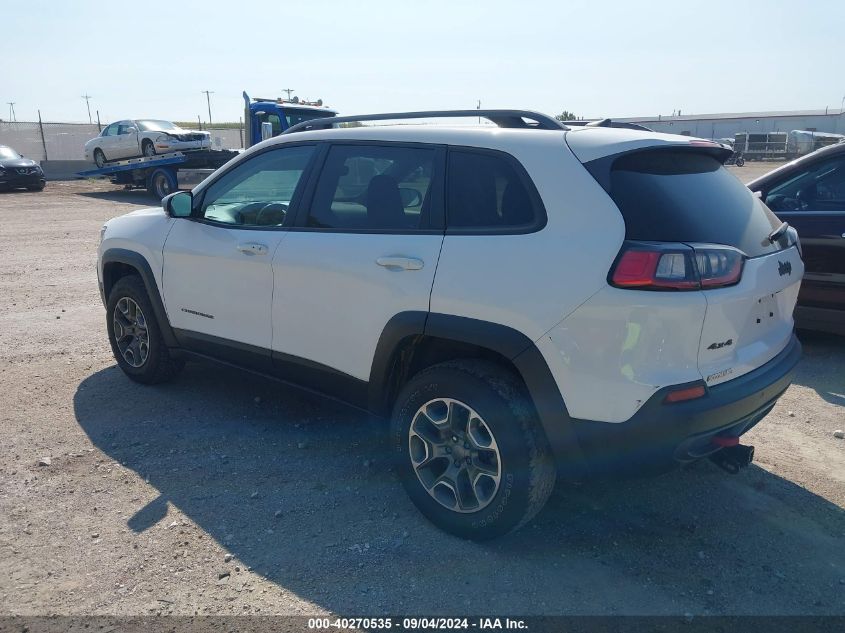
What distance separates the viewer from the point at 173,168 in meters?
20.5

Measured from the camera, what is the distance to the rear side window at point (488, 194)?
10.2 feet

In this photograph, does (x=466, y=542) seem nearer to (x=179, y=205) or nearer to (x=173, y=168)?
(x=179, y=205)

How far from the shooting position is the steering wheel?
4.10 metres

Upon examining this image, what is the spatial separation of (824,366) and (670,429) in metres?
3.65

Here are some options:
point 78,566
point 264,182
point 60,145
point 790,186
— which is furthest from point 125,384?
point 60,145

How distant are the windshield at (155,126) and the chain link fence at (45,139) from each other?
9.26 metres

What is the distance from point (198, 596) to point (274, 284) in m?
1.68

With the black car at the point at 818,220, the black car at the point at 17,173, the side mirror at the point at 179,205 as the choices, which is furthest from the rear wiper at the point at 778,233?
the black car at the point at 17,173

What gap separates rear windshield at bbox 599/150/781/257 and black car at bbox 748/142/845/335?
2555 mm

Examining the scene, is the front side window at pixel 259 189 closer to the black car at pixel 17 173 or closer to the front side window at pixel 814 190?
the front side window at pixel 814 190

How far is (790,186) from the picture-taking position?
5941mm

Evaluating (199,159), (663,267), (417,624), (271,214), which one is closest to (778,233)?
(663,267)

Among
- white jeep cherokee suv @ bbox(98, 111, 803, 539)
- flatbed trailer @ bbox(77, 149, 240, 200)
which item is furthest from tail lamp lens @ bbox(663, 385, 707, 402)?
flatbed trailer @ bbox(77, 149, 240, 200)

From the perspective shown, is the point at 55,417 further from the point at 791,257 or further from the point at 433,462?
the point at 791,257
